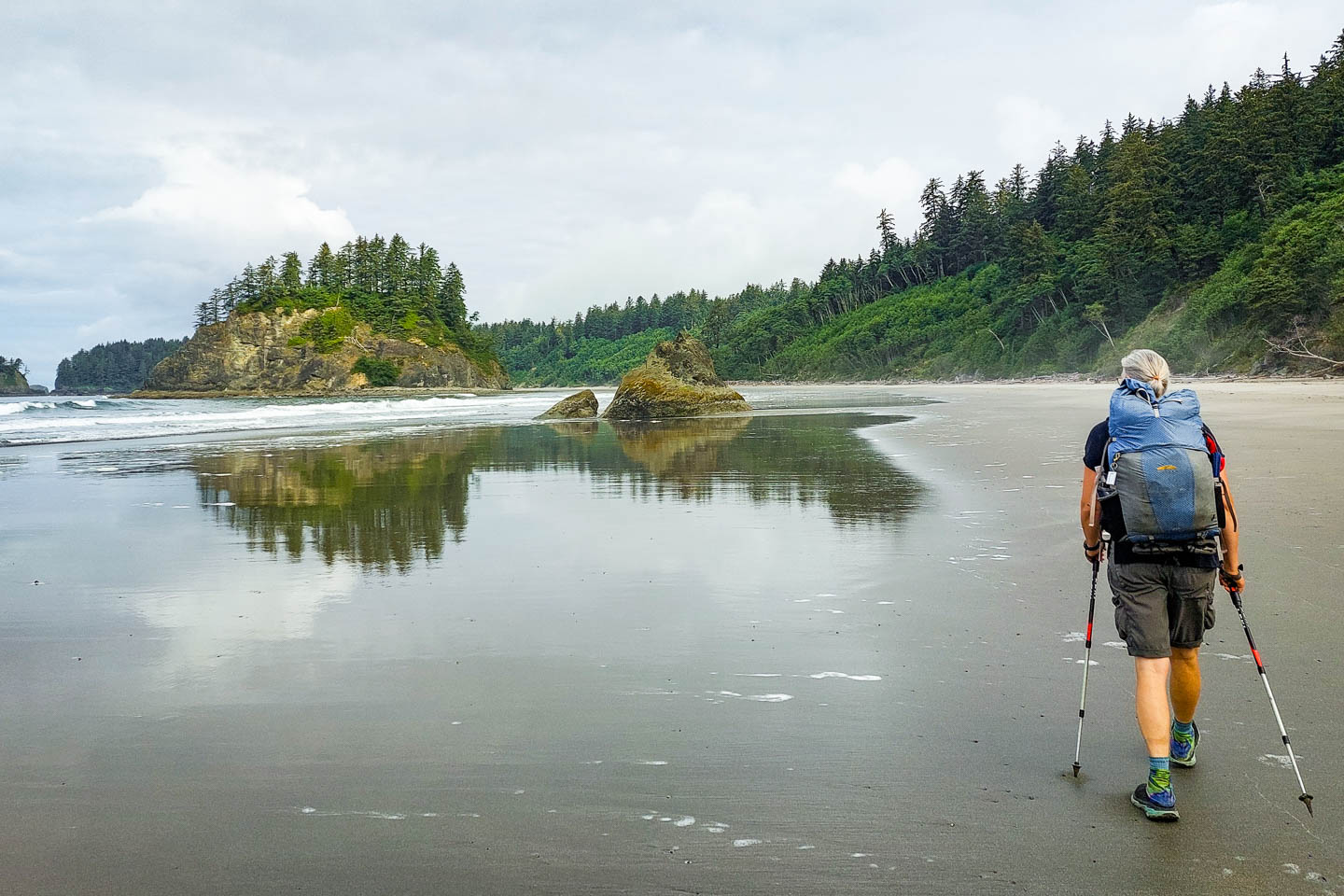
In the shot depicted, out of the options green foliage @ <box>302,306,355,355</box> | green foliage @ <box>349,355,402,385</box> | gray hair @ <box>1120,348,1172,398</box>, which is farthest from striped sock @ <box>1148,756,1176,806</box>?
green foliage @ <box>302,306,355,355</box>

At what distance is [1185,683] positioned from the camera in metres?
3.46

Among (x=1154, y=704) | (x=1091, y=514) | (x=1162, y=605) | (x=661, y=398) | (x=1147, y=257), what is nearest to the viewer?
(x=1154, y=704)

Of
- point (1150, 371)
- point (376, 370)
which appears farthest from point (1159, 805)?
point (376, 370)

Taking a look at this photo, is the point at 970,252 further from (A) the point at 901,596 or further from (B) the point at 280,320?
(A) the point at 901,596

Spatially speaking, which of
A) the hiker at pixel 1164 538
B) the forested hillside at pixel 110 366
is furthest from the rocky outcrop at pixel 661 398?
the forested hillside at pixel 110 366

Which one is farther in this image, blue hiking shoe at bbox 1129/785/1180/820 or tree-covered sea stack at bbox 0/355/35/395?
tree-covered sea stack at bbox 0/355/35/395

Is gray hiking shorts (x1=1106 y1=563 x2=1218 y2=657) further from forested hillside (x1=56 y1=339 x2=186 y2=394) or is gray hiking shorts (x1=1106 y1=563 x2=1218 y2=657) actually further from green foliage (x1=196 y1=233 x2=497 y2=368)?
forested hillside (x1=56 y1=339 x2=186 y2=394)

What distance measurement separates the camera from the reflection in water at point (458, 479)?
8.72 metres

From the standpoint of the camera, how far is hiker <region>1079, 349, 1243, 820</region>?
329 cm

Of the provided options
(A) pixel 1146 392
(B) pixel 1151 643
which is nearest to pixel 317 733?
(B) pixel 1151 643

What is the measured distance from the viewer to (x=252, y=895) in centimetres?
263

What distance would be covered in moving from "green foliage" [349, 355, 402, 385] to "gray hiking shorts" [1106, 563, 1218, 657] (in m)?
111

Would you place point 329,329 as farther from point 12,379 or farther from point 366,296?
point 12,379

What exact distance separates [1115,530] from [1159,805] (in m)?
1.05
